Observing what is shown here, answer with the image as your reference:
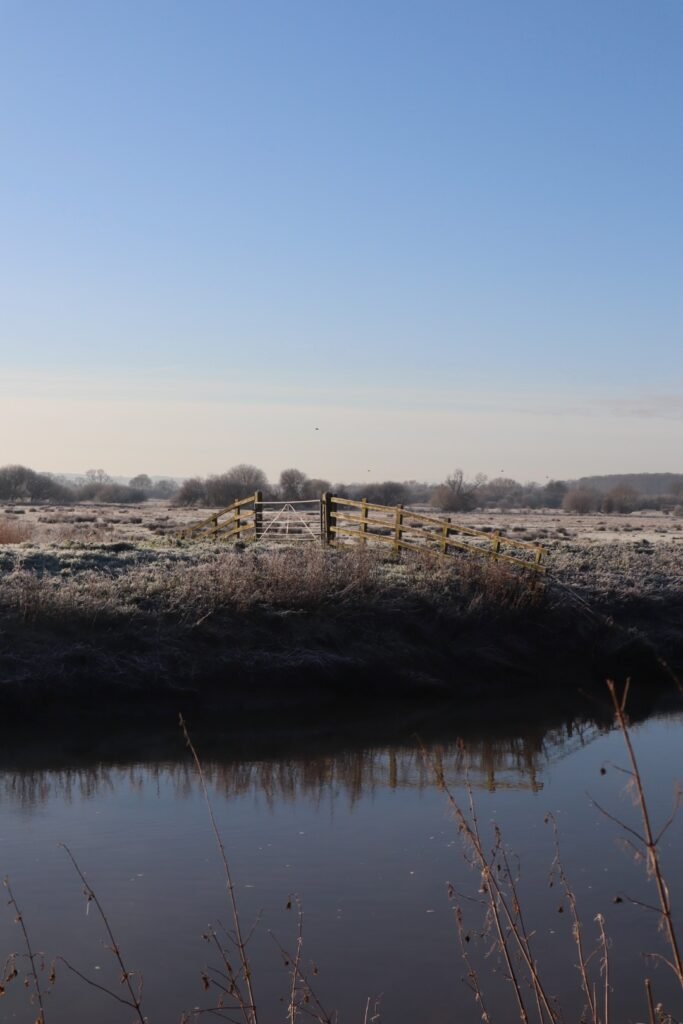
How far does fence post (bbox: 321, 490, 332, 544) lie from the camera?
95.5ft

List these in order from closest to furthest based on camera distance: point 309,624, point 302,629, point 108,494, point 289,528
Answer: point 302,629
point 309,624
point 289,528
point 108,494

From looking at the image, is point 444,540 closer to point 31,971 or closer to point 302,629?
point 302,629

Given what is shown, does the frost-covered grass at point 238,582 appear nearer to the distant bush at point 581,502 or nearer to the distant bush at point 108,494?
the distant bush at point 581,502

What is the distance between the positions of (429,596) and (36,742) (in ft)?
30.4

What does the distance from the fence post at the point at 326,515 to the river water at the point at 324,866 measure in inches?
450

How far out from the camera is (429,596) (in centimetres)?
2367

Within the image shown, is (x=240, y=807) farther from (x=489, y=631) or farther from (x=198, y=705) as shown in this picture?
(x=489, y=631)

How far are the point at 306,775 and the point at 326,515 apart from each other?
13.7 metres

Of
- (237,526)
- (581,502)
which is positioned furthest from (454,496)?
(237,526)

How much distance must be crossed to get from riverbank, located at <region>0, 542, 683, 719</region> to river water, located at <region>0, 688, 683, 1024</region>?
2.33m

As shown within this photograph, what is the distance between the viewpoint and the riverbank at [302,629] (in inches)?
798

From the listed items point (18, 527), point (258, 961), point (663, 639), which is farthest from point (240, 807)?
point (18, 527)

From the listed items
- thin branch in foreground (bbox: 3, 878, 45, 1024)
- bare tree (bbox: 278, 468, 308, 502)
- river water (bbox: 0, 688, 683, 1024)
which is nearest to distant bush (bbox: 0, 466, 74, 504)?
bare tree (bbox: 278, 468, 308, 502)

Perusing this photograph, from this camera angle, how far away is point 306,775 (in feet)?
52.6
